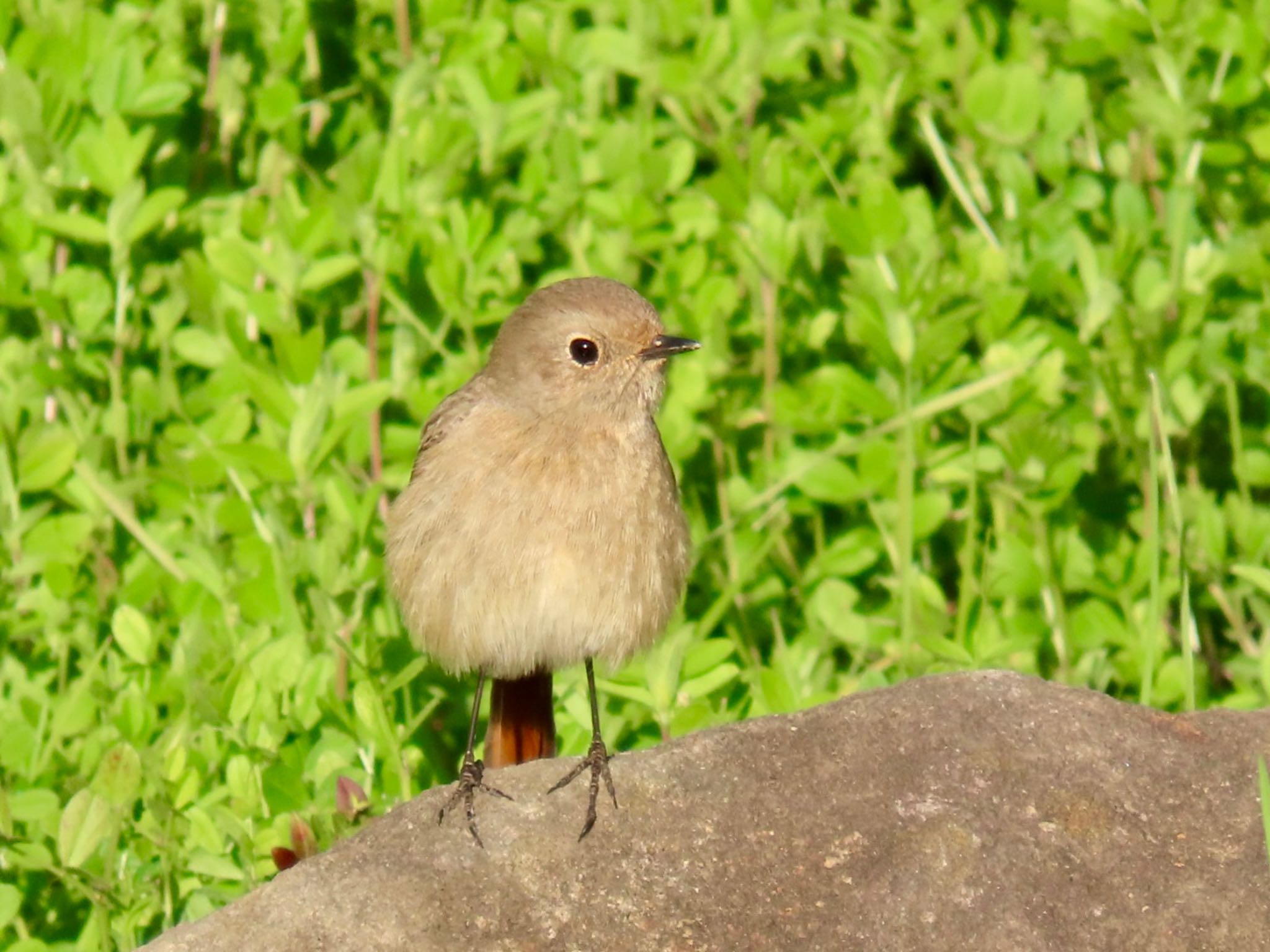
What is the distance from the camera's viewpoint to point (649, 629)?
4570 mm

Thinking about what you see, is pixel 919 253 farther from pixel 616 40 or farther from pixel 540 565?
pixel 540 565

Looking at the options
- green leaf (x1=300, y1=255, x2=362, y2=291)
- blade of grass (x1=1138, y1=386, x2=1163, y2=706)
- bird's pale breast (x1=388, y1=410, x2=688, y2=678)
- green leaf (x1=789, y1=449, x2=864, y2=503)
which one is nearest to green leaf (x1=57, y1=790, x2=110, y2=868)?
bird's pale breast (x1=388, y1=410, x2=688, y2=678)

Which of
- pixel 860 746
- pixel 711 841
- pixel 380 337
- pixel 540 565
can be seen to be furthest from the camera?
pixel 380 337

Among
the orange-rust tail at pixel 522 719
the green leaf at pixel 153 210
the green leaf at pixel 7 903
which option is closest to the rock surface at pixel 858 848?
the orange-rust tail at pixel 522 719

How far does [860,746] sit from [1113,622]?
198cm

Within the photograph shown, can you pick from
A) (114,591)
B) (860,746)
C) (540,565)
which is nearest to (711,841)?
(860,746)

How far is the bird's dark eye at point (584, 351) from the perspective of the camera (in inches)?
186

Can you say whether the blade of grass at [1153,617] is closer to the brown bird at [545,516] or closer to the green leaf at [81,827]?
the brown bird at [545,516]

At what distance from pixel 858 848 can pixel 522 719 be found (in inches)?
59.7

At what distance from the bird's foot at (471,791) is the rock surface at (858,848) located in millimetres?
26

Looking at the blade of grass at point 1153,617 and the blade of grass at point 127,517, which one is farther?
the blade of grass at point 127,517

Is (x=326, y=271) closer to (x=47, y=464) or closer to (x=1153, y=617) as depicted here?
(x=47, y=464)

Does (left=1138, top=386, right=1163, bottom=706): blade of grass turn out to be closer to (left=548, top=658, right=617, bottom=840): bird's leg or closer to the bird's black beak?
the bird's black beak

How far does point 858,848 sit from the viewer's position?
11.5 ft
